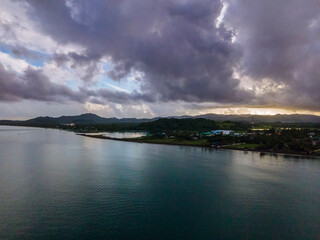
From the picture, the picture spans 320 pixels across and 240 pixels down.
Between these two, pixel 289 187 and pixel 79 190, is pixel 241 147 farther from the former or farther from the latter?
pixel 79 190

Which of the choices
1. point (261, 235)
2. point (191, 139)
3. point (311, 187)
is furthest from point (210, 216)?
point (191, 139)

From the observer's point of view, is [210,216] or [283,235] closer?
[283,235]

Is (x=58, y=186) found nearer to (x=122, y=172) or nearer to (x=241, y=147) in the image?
(x=122, y=172)

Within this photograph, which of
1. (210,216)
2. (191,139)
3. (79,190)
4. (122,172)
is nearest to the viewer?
(210,216)

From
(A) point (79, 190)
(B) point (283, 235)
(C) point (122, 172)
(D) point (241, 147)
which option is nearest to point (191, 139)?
(D) point (241, 147)

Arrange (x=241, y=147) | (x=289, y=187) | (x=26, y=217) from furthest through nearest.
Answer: (x=241, y=147), (x=289, y=187), (x=26, y=217)

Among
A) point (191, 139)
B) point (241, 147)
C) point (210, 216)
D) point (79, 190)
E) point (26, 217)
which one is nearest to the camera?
point (26, 217)
